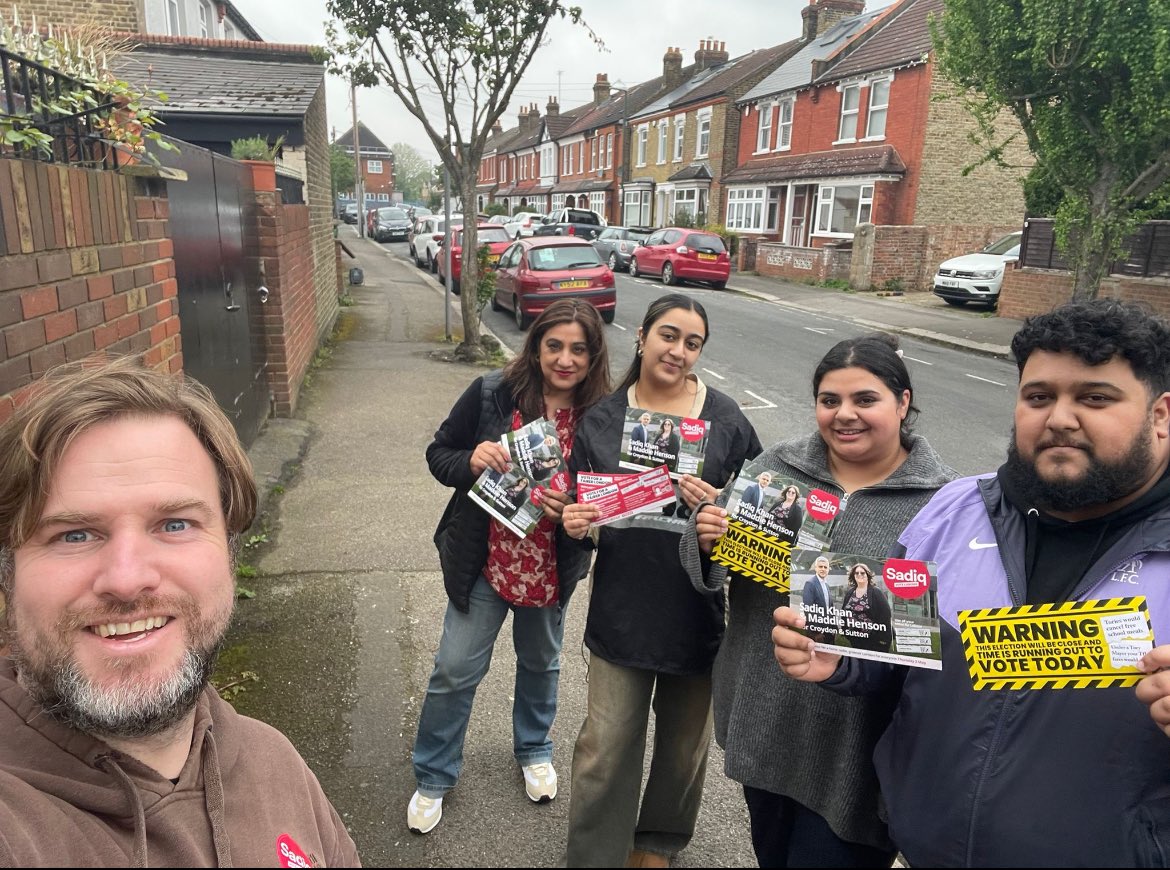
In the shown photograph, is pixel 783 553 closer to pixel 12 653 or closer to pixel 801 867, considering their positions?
pixel 801 867

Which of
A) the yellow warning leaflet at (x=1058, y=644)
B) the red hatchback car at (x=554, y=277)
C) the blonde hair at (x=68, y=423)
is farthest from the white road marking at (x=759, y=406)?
the blonde hair at (x=68, y=423)

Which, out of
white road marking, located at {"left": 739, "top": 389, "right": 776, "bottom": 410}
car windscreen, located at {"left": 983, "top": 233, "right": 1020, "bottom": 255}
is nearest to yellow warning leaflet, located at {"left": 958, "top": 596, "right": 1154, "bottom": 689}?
white road marking, located at {"left": 739, "top": 389, "right": 776, "bottom": 410}

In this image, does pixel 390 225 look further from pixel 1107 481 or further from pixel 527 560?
pixel 1107 481

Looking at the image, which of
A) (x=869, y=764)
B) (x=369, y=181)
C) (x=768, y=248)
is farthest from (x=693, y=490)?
(x=369, y=181)

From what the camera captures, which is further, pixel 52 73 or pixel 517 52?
pixel 517 52

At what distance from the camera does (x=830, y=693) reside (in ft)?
6.84

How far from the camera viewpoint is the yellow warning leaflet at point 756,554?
2.08 m

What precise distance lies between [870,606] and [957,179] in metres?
26.1

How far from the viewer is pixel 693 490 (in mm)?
2441

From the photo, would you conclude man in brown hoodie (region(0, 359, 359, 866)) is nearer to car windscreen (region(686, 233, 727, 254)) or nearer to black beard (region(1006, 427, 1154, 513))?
black beard (region(1006, 427, 1154, 513))

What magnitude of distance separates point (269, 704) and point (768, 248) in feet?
85.3

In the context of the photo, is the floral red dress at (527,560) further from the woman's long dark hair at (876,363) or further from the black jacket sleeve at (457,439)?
the woman's long dark hair at (876,363)

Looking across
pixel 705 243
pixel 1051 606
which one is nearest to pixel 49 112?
pixel 1051 606

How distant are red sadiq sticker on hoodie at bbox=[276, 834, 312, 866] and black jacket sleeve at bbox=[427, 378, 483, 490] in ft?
5.27
